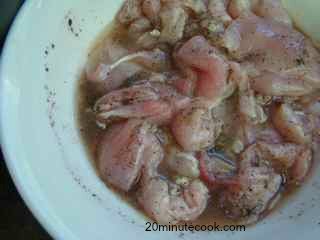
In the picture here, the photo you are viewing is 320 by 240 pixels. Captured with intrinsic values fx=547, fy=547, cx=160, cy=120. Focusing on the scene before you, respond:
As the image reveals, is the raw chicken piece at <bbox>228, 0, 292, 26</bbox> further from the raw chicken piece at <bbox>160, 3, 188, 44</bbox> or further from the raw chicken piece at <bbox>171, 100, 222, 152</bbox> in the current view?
the raw chicken piece at <bbox>171, 100, 222, 152</bbox>

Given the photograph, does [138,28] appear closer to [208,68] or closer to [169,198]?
[208,68]

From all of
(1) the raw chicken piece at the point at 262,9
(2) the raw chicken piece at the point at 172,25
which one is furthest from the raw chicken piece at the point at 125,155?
(1) the raw chicken piece at the point at 262,9

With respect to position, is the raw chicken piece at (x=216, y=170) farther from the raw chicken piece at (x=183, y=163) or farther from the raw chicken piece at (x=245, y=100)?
the raw chicken piece at (x=245, y=100)

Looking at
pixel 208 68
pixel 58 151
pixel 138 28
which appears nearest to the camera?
pixel 58 151

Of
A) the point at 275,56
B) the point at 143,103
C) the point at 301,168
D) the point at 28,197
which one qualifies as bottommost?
the point at 301,168

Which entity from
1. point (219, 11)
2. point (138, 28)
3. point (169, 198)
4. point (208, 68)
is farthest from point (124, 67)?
point (169, 198)

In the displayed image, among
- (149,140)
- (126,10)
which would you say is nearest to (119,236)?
(149,140)

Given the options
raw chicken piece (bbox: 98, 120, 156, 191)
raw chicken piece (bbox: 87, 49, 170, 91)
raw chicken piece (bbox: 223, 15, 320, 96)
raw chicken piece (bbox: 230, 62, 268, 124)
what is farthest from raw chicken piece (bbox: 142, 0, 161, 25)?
raw chicken piece (bbox: 98, 120, 156, 191)

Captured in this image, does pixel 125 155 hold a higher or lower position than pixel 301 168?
higher
